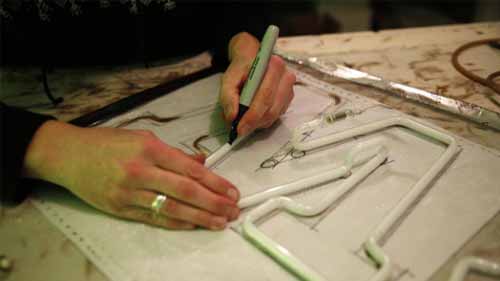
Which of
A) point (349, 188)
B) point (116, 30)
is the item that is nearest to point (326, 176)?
point (349, 188)

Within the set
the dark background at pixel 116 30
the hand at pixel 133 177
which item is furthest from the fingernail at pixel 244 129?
the dark background at pixel 116 30

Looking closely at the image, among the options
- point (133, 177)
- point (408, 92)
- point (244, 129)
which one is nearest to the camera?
point (133, 177)

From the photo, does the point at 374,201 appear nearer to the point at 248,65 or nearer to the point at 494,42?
the point at 248,65

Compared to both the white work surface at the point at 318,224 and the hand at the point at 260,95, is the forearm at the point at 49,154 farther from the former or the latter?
the hand at the point at 260,95

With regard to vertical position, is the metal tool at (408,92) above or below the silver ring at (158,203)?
above

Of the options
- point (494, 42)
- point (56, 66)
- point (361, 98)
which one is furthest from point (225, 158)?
point (494, 42)

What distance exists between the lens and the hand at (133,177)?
391mm

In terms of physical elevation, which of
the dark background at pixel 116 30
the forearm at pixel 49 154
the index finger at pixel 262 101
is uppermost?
the dark background at pixel 116 30

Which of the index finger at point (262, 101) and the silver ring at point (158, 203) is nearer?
the silver ring at point (158, 203)

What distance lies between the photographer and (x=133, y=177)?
0.39 m

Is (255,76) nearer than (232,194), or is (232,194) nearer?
(232,194)

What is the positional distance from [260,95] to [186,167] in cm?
17

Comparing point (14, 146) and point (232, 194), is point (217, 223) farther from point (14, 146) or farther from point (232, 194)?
point (14, 146)

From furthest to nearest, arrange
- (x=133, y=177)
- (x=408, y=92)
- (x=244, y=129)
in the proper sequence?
(x=408, y=92) < (x=244, y=129) < (x=133, y=177)
